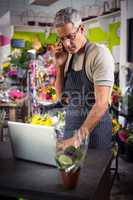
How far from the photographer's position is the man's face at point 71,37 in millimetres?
2033

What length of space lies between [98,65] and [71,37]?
24 cm

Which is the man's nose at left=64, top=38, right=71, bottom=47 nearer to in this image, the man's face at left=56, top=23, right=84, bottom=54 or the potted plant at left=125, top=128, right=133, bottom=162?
the man's face at left=56, top=23, right=84, bottom=54

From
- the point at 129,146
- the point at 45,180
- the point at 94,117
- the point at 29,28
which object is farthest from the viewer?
the point at 29,28

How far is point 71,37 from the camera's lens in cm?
209

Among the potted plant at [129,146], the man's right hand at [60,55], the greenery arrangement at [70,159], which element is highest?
the man's right hand at [60,55]

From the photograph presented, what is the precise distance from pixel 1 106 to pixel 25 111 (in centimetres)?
54

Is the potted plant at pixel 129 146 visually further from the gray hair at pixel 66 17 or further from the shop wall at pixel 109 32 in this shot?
the gray hair at pixel 66 17

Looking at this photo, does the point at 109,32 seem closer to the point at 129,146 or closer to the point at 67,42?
the point at 129,146

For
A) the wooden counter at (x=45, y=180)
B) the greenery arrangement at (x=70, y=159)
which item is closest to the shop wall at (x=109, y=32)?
the wooden counter at (x=45, y=180)

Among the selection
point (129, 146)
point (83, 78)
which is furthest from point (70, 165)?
point (129, 146)

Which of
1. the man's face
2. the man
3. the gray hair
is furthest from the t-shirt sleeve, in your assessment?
the gray hair

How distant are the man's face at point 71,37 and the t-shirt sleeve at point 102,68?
134 mm

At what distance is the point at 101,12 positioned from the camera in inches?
285

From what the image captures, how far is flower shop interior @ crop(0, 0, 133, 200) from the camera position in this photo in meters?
1.42
